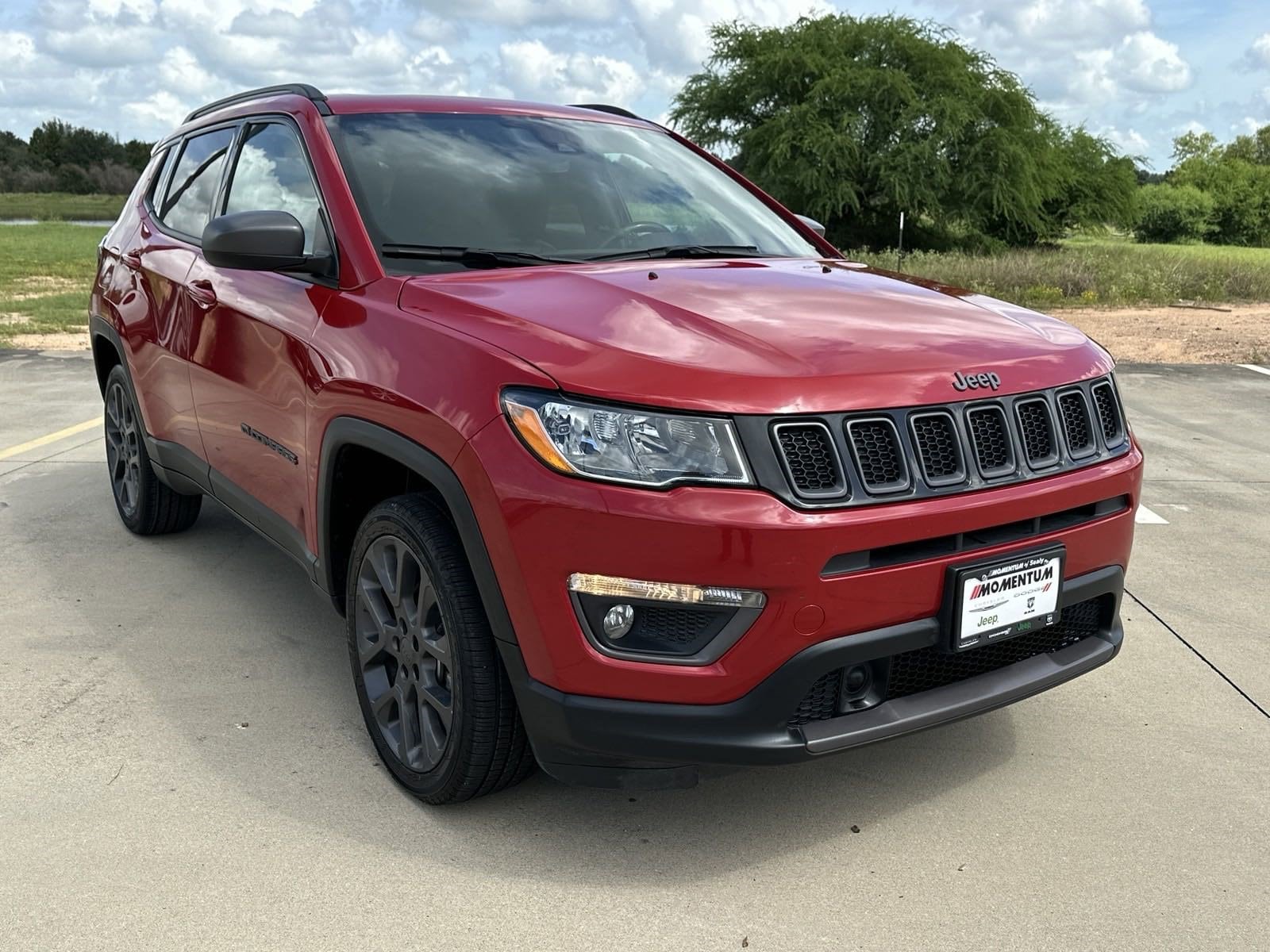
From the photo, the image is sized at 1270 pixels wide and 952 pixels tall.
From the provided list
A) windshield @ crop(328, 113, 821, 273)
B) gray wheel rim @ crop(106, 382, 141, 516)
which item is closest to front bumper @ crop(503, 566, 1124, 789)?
windshield @ crop(328, 113, 821, 273)

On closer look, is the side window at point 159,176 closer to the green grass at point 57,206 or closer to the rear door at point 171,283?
the rear door at point 171,283

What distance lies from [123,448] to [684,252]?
117 inches

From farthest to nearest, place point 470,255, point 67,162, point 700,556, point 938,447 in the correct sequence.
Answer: point 67,162, point 470,255, point 938,447, point 700,556

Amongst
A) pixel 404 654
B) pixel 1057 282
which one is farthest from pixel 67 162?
pixel 404 654

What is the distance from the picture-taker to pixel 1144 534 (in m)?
5.31

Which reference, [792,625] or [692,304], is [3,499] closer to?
[692,304]

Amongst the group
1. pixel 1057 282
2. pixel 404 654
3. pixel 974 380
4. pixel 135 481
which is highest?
pixel 974 380

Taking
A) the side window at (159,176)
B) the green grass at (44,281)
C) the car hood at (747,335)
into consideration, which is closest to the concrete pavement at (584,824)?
the car hood at (747,335)

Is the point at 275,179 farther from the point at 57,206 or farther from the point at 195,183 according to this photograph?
the point at 57,206

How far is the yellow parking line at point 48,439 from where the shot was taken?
22.4 ft

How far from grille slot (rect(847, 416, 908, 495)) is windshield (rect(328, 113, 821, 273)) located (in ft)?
4.01

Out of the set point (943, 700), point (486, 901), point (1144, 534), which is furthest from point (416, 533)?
point (1144, 534)

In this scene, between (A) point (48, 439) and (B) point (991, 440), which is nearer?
(B) point (991, 440)

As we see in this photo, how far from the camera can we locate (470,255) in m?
3.18
